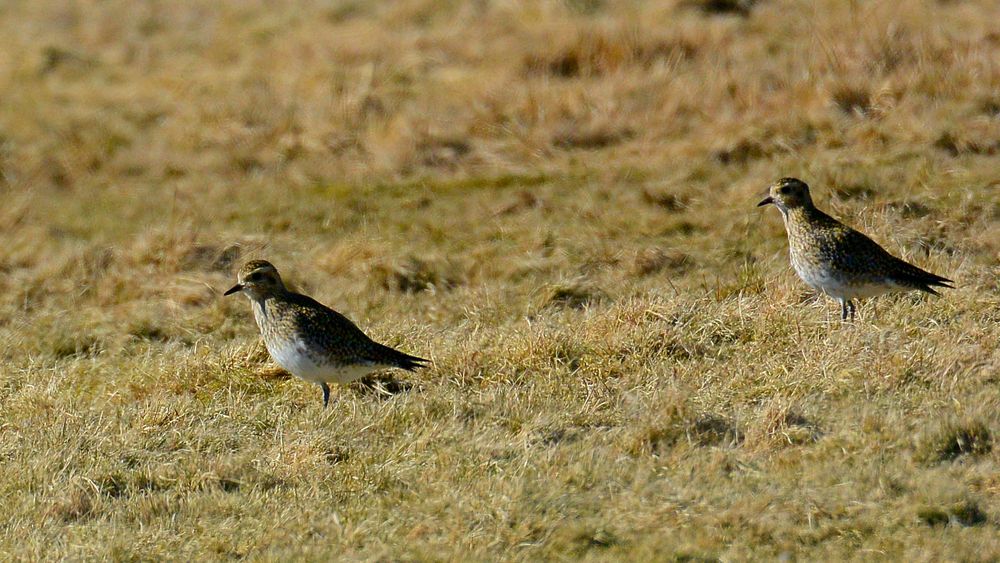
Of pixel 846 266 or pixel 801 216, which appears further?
pixel 801 216

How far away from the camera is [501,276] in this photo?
1037 centimetres

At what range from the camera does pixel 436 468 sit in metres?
6.70

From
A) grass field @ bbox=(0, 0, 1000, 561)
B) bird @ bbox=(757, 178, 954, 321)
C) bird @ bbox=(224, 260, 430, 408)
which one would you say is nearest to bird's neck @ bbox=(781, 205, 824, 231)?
bird @ bbox=(757, 178, 954, 321)

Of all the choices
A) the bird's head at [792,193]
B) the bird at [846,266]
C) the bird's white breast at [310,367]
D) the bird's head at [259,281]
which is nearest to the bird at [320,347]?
the bird's white breast at [310,367]

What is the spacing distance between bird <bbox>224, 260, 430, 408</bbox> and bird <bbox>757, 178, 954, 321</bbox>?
2.24 m

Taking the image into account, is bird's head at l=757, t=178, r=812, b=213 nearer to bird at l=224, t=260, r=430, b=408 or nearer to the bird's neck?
the bird's neck

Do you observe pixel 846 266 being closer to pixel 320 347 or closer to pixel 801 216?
pixel 801 216

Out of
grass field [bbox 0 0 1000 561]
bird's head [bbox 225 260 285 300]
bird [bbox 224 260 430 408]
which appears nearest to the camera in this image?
grass field [bbox 0 0 1000 561]

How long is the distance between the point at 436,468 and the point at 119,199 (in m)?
7.27

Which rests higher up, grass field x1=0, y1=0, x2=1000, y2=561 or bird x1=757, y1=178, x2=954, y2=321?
bird x1=757, y1=178, x2=954, y2=321

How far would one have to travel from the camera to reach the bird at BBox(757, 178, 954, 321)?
26.0ft

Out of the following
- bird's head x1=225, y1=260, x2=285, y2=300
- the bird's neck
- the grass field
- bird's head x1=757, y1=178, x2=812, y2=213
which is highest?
bird's head x1=757, y1=178, x2=812, y2=213

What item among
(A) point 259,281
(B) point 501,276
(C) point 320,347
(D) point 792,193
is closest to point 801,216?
(D) point 792,193

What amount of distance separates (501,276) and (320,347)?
2.96m
